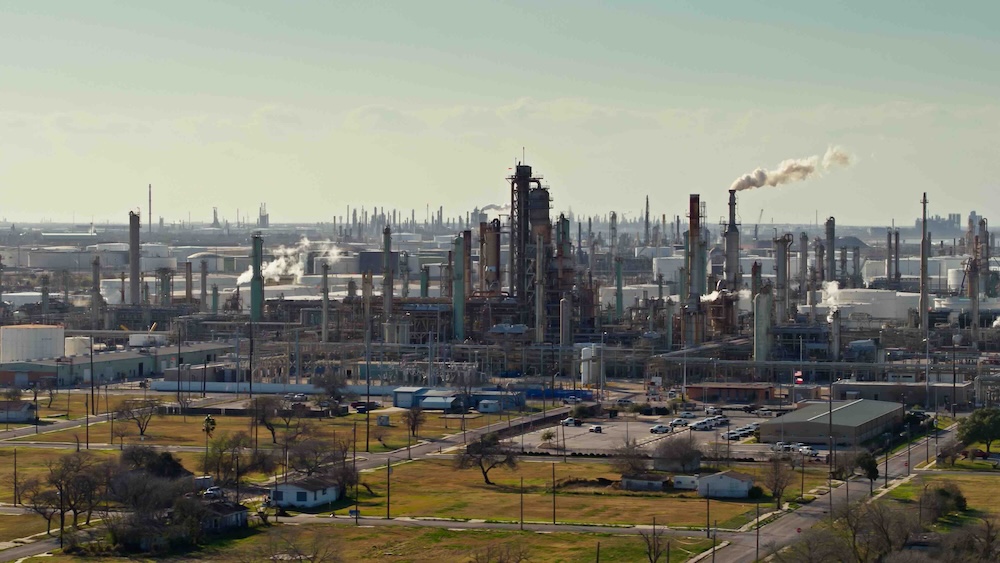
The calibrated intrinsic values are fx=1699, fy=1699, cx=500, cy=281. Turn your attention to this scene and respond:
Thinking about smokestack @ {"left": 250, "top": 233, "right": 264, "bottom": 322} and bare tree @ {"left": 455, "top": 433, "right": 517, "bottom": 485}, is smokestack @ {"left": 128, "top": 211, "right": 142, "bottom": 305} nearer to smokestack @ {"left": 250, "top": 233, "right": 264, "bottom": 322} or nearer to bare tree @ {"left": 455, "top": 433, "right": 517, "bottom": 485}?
smokestack @ {"left": 250, "top": 233, "right": 264, "bottom": 322}

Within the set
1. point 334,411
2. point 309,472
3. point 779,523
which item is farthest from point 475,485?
point 334,411

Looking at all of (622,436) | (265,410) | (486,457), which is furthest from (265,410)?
(486,457)

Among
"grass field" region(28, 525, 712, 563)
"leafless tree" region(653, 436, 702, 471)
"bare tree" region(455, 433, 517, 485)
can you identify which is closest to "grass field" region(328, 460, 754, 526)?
"bare tree" region(455, 433, 517, 485)

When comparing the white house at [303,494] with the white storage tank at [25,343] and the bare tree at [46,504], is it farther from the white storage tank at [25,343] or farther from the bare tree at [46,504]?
the white storage tank at [25,343]

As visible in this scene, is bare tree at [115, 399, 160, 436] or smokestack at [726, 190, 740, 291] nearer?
bare tree at [115, 399, 160, 436]

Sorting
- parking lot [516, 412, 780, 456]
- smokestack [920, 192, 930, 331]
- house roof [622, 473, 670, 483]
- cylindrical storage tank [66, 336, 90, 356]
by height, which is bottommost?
parking lot [516, 412, 780, 456]

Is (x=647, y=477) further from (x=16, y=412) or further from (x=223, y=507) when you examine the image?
(x=16, y=412)
